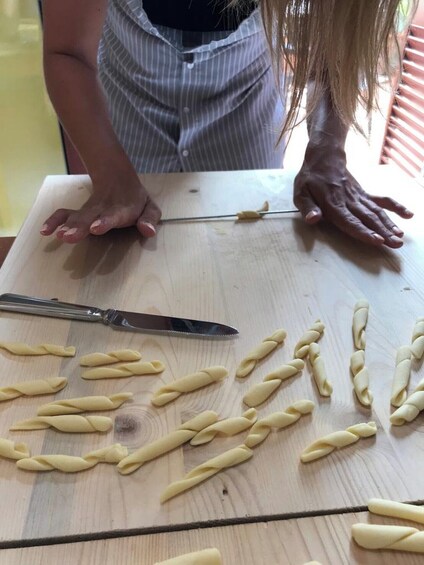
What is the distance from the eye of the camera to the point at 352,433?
455 mm

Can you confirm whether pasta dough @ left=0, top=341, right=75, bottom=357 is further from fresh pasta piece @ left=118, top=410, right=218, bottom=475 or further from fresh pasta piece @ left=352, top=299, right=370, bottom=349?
fresh pasta piece @ left=352, top=299, right=370, bottom=349

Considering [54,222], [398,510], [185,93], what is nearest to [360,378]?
[398,510]

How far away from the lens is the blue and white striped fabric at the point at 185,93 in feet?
3.33

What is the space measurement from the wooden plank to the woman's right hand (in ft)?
1.49

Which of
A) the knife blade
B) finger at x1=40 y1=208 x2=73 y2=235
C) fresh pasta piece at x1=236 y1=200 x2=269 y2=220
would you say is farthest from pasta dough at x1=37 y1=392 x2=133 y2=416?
fresh pasta piece at x1=236 y1=200 x2=269 y2=220

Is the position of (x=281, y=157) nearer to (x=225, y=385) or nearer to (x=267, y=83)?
(x=267, y=83)

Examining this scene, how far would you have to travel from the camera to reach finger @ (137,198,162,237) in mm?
782

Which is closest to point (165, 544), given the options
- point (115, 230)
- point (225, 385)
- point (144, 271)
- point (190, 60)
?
point (225, 385)

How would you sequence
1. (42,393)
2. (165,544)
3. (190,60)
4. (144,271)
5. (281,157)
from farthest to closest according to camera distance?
(281,157) < (190,60) < (144,271) < (42,393) < (165,544)

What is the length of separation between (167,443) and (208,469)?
0.04 m

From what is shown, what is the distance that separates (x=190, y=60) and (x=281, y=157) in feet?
1.06

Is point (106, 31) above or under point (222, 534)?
above

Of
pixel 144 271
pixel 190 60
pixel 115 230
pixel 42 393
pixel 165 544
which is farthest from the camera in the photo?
pixel 190 60

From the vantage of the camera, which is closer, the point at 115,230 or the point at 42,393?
the point at 42,393
